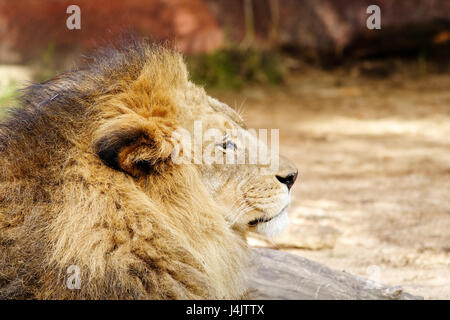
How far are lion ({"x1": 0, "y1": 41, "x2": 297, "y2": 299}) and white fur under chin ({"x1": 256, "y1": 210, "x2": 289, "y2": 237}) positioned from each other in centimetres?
15

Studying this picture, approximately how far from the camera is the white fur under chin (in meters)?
2.86

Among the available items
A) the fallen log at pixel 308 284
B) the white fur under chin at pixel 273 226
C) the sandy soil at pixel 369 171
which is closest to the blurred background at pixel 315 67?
the sandy soil at pixel 369 171

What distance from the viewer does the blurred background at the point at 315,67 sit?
255 inches

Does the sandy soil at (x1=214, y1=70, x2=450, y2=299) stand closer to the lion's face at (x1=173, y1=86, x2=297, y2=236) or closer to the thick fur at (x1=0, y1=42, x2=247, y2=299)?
the lion's face at (x1=173, y1=86, x2=297, y2=236)

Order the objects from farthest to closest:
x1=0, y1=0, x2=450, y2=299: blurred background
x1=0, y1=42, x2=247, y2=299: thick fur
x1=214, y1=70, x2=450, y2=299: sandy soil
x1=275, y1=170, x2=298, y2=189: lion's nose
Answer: x1=0, y1=0, x2=450, y2=299: blurred background → x1=214, y1=70, x2=450, y2=299: sandy soil → x1=275, y1=170, x2=298, y2=189: lion's nose → x1=0, y1=42, x2=247, y2=299: thick fur

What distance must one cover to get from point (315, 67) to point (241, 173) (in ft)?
28.8

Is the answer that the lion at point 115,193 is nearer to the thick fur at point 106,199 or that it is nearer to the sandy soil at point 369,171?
the thick fur at point 106,199

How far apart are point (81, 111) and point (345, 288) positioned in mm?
1629

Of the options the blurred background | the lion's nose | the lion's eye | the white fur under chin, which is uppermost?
the blurred background

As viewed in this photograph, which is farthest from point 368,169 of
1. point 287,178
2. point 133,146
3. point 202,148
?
point 133,146

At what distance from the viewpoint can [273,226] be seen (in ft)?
9.45

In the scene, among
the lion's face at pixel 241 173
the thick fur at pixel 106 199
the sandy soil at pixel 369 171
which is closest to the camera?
the thick fur at pixel 106 199

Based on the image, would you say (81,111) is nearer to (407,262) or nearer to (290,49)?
(407,262)

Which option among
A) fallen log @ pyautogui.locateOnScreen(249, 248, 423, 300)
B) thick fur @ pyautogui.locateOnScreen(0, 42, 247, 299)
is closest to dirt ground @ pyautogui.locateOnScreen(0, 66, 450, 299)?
fallen log @ pyautogui.locateOnScreen(249, 248, 423, 300)
